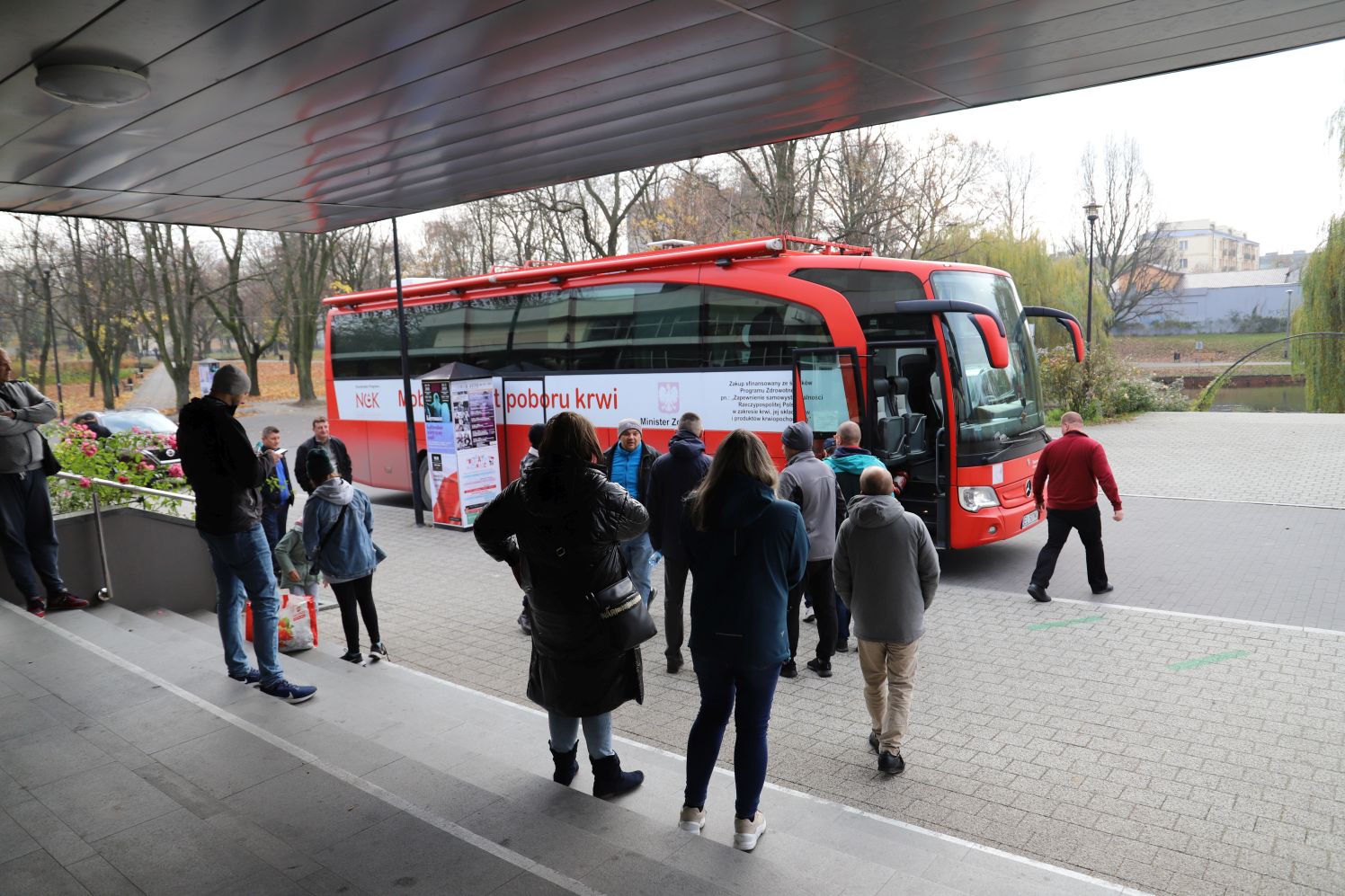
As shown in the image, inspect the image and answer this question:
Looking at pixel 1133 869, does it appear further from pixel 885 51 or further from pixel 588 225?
pixel 588 225

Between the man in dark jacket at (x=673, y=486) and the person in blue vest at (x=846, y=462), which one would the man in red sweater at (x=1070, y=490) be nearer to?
the person in blue vest at (x=846, y=462)

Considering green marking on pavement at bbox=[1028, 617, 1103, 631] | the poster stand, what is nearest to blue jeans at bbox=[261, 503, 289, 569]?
the poster stand

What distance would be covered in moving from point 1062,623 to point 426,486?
1029 centimetres

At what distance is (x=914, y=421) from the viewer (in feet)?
32.6

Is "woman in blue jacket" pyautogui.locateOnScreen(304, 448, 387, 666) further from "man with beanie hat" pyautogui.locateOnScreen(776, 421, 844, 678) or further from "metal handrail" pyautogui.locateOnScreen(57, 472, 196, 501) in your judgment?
"man with beanie hat" pyautogui.locateOnScreen(776, 421, 844, 678)

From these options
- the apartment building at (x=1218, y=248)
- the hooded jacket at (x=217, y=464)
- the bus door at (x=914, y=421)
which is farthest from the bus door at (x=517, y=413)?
the apartment building at (x=1218, y=248)

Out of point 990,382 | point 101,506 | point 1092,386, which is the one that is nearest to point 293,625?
point 101,506

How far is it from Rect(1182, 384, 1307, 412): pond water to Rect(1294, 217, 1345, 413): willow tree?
8953 millimetres

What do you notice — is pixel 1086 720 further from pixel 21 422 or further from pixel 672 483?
pixel 21 422

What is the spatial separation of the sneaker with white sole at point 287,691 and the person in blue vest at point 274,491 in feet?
10.2

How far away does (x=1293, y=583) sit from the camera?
924 cm

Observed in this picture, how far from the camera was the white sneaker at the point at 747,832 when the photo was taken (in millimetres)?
3977

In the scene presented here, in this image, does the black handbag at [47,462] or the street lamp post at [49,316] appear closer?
the black handbag at [47,462]

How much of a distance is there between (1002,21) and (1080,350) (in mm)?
8015
